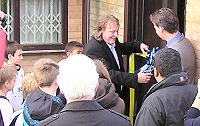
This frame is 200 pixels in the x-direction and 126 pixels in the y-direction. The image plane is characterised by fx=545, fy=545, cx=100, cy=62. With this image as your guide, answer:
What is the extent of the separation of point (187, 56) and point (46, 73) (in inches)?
64.6

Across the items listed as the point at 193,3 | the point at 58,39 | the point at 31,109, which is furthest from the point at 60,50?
the point at 31,109

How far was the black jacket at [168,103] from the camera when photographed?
3925 mm

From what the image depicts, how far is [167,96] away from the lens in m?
3.96

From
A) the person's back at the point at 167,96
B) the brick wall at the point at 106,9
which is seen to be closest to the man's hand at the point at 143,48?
the brick wall at the point at 106,9

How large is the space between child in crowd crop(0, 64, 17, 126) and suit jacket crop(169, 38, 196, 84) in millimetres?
1575

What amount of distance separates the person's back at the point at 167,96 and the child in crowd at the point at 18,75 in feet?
5.93

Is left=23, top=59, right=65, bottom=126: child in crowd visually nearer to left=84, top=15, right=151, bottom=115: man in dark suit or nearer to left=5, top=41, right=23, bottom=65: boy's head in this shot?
left=5, top=41, right=23, bottom=65: boy's head

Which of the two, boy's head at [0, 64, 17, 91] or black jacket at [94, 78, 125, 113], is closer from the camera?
black jacket at [94, 78, 125, 113]

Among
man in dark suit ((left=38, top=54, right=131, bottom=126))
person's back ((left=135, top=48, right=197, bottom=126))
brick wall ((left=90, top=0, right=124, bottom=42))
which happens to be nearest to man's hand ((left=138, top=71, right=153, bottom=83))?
brick wall ((left=90, top=0, right=124, bottom=42))

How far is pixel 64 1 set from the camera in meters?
8.97

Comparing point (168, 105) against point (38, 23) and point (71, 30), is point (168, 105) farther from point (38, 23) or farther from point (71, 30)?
point (38, 23)

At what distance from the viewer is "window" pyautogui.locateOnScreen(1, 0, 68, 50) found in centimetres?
884

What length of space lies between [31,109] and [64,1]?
5.02 m

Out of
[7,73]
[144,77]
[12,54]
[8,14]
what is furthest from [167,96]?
[8,14]
